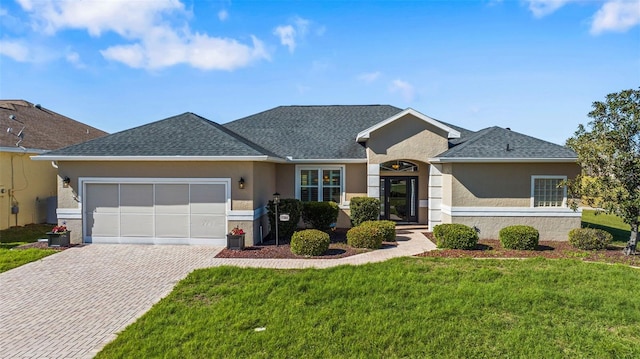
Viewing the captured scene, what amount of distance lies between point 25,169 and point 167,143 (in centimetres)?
856

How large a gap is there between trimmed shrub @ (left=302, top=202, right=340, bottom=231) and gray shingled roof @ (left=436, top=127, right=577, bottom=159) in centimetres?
476

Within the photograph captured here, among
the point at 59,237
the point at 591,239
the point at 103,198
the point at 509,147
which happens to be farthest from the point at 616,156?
the point at 59,237

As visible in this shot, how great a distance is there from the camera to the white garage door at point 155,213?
1162 centimetres

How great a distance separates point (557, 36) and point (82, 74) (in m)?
19.1

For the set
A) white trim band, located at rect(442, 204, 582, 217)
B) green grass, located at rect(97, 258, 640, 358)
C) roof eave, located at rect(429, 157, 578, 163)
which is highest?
roof eave, located at rect(429, 157, 578, 163)

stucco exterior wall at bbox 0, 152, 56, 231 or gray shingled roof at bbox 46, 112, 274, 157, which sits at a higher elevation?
gray shingled roof at bbox 46, 112, 274, 157

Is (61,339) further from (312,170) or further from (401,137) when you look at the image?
(401,137)

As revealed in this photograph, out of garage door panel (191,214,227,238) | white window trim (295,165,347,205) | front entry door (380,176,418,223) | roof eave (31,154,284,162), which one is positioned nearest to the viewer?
roof eave (31,154,284,162)

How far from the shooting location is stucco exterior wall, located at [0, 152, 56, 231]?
14.0 metres

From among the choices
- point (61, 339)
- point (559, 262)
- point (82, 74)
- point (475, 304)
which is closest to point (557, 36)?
point (559, 262)

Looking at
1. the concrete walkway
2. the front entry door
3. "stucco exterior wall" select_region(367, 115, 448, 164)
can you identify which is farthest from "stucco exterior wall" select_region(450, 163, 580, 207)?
the front entry door

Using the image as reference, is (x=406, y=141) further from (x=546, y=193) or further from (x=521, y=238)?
(x=521, y=238)

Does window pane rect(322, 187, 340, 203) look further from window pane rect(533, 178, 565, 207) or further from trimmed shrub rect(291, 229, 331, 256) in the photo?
window pane rect(533, 178, 565, 207)

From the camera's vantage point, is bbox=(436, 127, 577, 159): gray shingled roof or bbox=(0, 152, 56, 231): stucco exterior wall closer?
bbox=(436, 127, 577, 159): gray shingled roof
